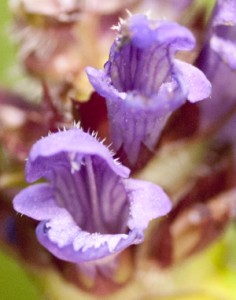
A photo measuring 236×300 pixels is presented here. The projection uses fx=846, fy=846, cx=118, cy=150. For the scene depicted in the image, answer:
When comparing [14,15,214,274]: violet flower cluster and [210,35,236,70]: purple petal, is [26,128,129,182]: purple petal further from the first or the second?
[210,35,236,70]: purple petal

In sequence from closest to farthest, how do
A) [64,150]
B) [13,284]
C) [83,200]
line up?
[64,150] < [83,200] < [13,284]


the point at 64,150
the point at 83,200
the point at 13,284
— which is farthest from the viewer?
the point at 13,284

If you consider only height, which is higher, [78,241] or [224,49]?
[224,49]

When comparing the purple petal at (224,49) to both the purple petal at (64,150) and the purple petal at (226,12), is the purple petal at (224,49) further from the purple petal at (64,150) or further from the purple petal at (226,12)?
the purple petal at (64,150)

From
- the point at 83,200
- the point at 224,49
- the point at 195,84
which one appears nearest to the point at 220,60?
the point at 224,49

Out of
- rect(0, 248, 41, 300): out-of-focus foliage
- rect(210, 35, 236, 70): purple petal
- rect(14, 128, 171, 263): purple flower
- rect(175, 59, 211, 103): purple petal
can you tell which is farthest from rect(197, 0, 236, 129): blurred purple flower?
rect(0, 248, 41, 300): out-of-focus foliage

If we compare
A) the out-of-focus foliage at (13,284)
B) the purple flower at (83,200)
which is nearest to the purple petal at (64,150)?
the purple flower at (83,200)

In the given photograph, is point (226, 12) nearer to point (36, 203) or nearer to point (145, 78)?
point (145, 78)
